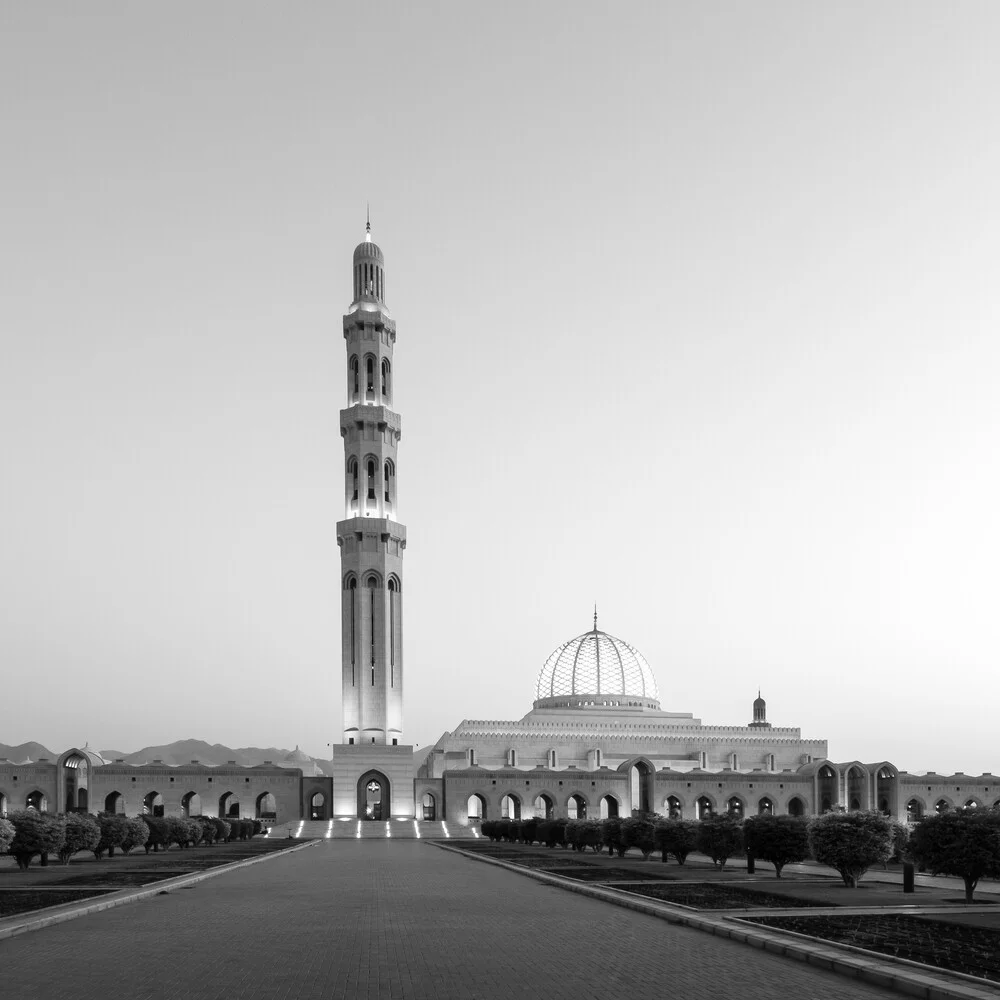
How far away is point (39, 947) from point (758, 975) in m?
8.48

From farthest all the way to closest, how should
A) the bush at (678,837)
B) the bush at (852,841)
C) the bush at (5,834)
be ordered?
Result: the bush at (678,837), the bush at (5,834), the bush at (852,841)

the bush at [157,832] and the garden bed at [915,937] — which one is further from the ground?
the garden bed at [915,937]

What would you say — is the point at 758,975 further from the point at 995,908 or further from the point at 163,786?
the point at 163,786

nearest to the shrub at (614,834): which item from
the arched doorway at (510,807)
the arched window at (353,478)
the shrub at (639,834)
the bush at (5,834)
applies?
the shrub at (639,834)

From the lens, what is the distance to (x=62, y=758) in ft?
247

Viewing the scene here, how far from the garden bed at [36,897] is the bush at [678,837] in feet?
50.9

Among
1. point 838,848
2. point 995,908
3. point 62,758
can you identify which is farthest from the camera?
point 62,758

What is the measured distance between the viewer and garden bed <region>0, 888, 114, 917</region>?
60.2 ft

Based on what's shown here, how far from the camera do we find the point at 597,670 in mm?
99125

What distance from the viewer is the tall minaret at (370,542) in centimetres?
7675

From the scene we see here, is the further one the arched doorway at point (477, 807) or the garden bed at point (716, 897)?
the arched doorway at point (477, 807)

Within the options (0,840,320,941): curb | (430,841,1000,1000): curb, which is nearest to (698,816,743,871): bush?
(430,841,1000,1000): curb

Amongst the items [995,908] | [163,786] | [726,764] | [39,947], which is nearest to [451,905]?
[39,947]

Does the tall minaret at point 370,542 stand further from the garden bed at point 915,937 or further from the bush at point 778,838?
the garden bed at point 915,937
